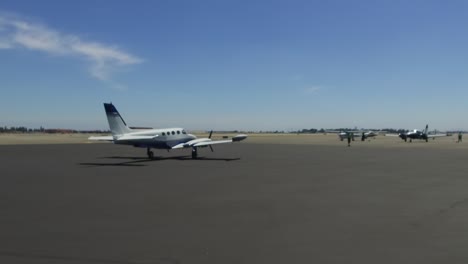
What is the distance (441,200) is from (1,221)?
11847 millimetres

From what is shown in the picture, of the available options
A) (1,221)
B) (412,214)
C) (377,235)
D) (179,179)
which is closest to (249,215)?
(377,235)

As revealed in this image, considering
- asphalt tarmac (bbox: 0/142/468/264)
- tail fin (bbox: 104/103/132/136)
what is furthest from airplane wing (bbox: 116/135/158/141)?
asphalt tarmac (bbox: 0/142/468/264)

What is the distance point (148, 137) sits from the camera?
105 feet

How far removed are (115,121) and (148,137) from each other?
130 inches

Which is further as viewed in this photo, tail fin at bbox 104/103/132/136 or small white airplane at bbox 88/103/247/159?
tail fin at bbox 104/103/132/136

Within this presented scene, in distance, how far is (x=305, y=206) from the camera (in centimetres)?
1154

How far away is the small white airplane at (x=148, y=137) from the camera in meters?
32.0

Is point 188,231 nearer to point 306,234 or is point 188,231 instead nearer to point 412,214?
point 306,234

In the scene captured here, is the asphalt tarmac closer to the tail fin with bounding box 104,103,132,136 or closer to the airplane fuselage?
the airplane fuselage

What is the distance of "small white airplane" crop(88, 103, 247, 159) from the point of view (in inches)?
1261

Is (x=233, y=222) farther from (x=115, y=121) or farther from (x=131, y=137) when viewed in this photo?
(x=115, y=121)

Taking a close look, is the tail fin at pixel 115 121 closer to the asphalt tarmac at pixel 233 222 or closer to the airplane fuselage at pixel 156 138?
the airplane fuselage at pixel 156 138

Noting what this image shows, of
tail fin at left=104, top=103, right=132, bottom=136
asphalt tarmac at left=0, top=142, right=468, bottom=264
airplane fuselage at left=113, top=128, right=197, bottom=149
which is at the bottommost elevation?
asphalt tarmac at left=0, top=142, right=468, bottom=264

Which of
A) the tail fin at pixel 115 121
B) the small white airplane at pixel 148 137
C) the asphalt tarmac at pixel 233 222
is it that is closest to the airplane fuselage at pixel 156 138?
the small white airplane at pixel 148 137
